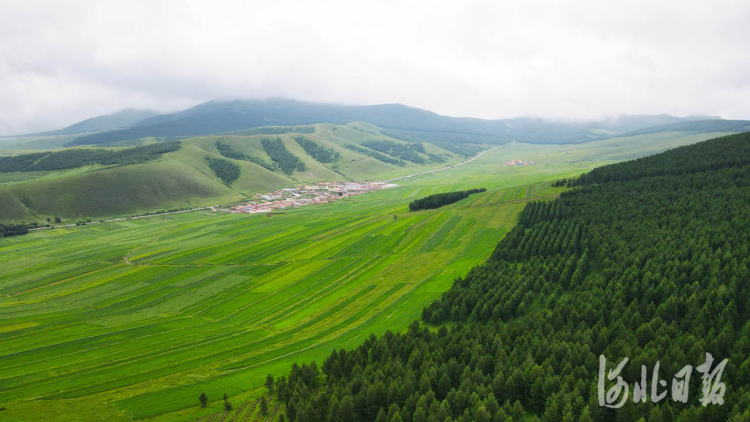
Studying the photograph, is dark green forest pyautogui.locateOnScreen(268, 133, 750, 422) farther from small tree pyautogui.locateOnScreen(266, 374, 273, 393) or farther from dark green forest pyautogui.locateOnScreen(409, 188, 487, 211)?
dark green forest pyautogui.locateOnScreen(409, 188, 487, 211)

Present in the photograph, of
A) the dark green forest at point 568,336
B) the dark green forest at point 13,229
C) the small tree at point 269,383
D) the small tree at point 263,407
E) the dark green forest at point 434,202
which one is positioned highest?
the dark green forest at point 13,229

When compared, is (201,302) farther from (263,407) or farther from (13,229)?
(13,229)

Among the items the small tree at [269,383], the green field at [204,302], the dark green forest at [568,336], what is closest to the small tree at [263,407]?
the green field at [204,302]

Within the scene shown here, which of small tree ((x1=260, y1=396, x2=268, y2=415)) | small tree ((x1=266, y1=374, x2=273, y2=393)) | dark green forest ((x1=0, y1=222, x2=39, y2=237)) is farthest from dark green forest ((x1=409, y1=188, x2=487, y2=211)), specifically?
dark green forest ((x1=0, y1=222, x2=39, y2=237))

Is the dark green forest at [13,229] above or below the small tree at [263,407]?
above

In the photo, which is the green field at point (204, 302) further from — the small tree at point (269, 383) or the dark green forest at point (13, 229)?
the dark green forest at point (13, 229)
